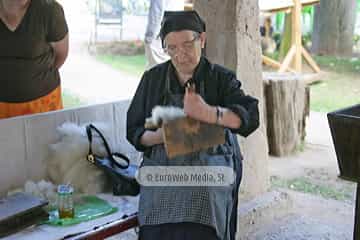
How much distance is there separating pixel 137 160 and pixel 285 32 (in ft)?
22.9

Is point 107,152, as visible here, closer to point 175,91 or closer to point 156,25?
point 175,91

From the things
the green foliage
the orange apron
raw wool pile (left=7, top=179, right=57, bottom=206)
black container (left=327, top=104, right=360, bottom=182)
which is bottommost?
the green foliage

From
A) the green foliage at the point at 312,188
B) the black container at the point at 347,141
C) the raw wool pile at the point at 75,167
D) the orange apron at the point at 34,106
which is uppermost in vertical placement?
the orange apron at the point at 34,106

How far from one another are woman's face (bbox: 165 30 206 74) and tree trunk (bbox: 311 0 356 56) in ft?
27.5

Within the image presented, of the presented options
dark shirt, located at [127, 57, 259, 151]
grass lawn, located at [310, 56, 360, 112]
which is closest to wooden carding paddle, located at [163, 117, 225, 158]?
dark shirt, located at [127, 57, 259, 151]

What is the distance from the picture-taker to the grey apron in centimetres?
191

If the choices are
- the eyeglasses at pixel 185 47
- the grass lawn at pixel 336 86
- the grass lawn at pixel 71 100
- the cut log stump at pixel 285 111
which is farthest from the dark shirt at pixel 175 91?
the grass lawn at pixel 336 86

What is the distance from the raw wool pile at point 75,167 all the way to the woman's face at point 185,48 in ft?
2.21

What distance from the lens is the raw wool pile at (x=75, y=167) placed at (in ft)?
7.64

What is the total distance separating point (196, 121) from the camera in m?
1.90

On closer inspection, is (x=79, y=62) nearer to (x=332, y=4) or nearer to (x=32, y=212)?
(x=332, y=4)

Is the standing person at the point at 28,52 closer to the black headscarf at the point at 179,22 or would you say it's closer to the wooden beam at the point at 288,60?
the black headscarf at the point at 179,22

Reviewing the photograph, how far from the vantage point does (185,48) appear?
1.96 metres

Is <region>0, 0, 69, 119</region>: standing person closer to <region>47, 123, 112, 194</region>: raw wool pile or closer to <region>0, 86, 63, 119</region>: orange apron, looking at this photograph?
<region>0, 86, 63, 119</region>: orange apron
